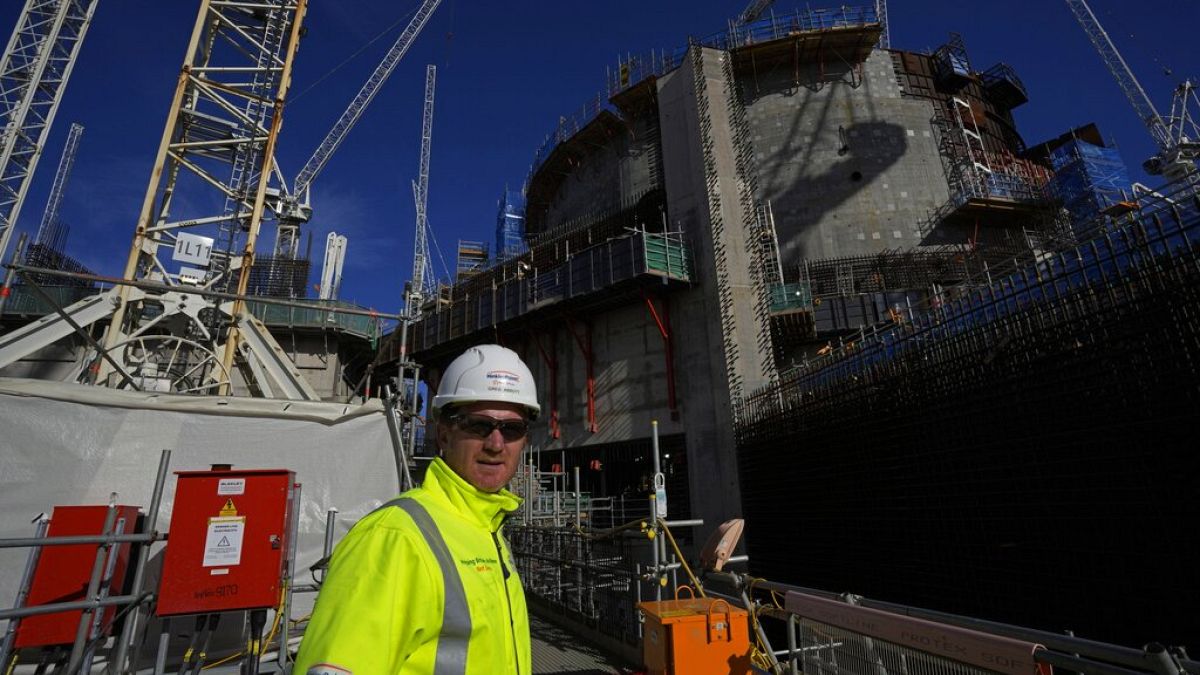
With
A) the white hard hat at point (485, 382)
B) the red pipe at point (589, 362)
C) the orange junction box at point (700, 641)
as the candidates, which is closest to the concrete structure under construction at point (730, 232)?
the red pipe at point (589, 362)

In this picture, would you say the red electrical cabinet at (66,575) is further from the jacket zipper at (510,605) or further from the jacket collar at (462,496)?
the jacket zipper at (510,605)

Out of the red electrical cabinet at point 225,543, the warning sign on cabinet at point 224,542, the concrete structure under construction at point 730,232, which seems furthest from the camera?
the concrete structure under construction at point 730,232

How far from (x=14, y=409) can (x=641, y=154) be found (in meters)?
25.5

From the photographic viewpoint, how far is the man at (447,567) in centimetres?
148

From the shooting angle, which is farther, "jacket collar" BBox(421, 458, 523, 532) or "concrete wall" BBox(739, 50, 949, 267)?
"concrete wall" BBox(739, 50, 949, 267)

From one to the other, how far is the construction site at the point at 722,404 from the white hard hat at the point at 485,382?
314 centimetres

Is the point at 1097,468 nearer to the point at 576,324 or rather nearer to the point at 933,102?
the point at 576,324

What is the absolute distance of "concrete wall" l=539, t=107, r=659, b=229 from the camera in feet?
90.8

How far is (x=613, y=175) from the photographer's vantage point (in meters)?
29.7

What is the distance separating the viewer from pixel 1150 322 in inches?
255

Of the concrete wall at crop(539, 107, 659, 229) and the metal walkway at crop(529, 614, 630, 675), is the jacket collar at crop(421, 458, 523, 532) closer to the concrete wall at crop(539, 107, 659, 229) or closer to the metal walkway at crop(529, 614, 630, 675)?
the metal walkway at crop(529, 614, 630, 675)

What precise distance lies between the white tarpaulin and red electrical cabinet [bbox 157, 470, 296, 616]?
252 centimetres

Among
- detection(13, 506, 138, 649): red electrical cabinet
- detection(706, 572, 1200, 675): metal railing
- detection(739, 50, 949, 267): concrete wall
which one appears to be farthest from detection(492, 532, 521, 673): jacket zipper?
detection(739, 50, 949, 267): concrete wall

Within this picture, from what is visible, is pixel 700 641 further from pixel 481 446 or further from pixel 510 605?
pixel 481 446
